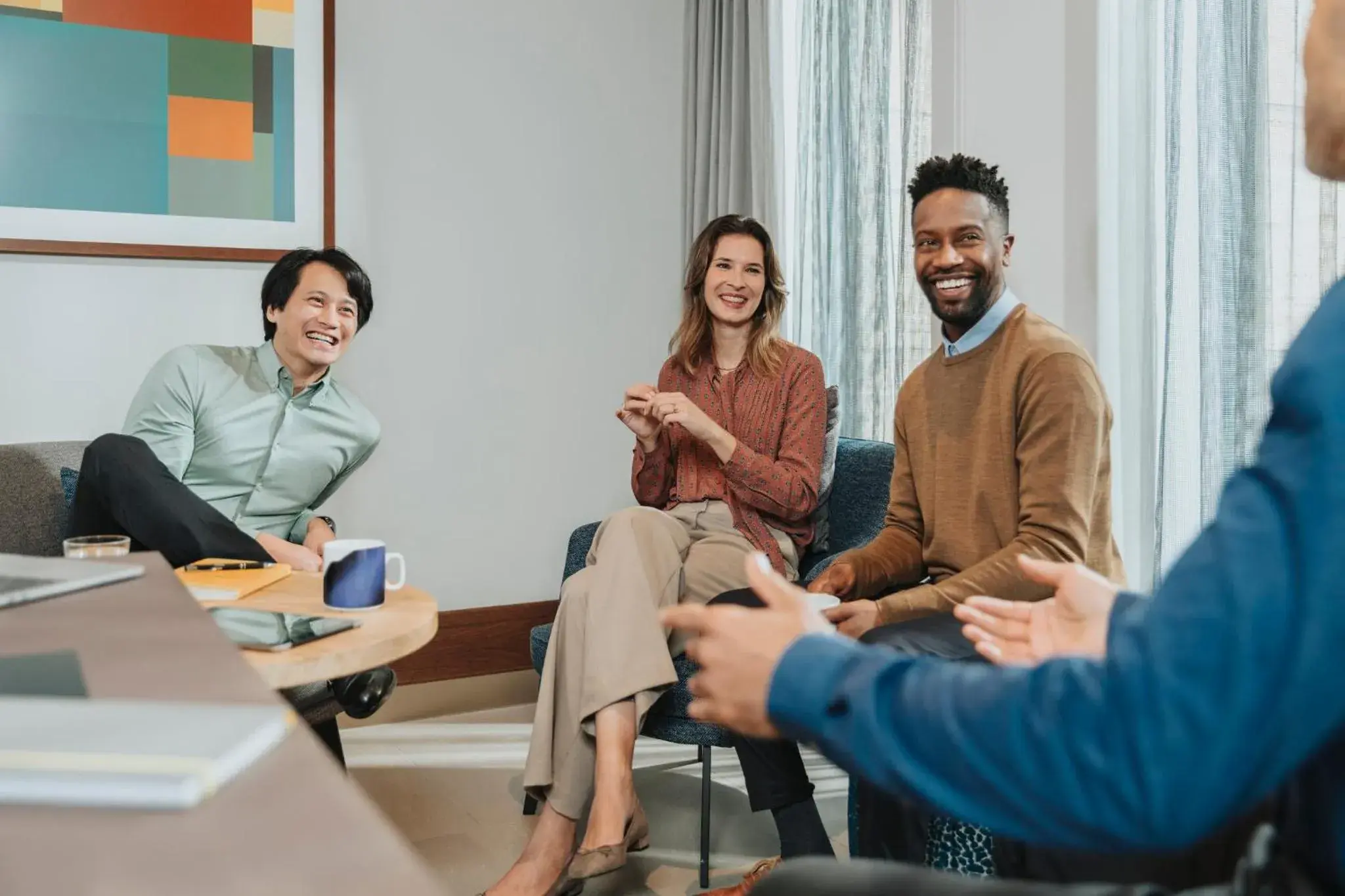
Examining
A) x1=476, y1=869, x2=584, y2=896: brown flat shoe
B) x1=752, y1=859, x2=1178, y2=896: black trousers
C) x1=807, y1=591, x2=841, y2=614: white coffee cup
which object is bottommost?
x1=476, y1=869, x2=584, y2=896: brown flat shoe

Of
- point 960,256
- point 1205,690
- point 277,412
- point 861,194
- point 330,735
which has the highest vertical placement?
point 861,194

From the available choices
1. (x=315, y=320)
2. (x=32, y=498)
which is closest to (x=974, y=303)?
(x=315, y=320)

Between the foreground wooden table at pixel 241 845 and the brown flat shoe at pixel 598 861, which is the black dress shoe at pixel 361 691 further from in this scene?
the foreground wooden table at pixel 241 845

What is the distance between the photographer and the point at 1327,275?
1962mm

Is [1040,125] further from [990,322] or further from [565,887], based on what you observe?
[565,887]

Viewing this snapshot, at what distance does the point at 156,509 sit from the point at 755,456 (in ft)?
4.18

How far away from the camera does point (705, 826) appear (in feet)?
7.42

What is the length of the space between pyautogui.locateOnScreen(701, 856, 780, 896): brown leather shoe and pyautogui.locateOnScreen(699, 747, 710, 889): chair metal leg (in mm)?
51

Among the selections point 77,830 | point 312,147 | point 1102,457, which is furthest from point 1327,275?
point 312,147

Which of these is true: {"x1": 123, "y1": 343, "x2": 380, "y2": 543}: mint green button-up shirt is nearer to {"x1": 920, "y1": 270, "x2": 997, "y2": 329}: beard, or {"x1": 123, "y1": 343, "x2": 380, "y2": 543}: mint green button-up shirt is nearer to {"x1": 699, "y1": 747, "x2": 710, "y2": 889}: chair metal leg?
{"x1": 699, "y1": 747, "x2": 710, "y2": 889}: chair metal leg

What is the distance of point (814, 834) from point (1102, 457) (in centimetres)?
86

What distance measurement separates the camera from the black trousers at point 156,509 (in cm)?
190

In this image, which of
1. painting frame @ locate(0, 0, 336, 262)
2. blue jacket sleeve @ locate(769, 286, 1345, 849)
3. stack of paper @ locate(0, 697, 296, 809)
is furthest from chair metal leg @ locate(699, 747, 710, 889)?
painting frame @ locate(0, 0, 336, 262)

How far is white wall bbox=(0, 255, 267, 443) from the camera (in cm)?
278
